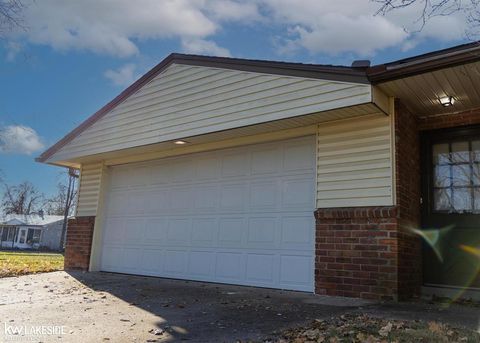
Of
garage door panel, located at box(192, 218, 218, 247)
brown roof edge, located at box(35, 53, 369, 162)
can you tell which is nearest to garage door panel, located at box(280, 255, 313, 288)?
garage door panel, located at box(192, 218, 218, 247)

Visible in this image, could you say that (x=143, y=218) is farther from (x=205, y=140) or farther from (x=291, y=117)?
(x=291, y=117)

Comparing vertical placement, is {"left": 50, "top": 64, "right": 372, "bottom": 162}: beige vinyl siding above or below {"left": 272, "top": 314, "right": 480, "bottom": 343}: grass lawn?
above

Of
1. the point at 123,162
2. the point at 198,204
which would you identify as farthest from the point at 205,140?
the point at 123,162

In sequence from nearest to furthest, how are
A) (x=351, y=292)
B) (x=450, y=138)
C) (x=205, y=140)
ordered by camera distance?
(x=351, y=292) < (x=450, y=138) < (x=205, y=140)

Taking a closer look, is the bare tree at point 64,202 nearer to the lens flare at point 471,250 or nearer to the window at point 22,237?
the window at point 22,237

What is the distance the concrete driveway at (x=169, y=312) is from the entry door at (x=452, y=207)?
3.77ft

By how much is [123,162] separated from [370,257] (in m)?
6.38

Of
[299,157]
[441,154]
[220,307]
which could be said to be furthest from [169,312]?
[441,154]

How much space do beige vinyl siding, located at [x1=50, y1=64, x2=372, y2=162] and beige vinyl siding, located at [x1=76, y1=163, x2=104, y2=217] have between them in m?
0.67

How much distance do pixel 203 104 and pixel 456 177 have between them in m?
4.42

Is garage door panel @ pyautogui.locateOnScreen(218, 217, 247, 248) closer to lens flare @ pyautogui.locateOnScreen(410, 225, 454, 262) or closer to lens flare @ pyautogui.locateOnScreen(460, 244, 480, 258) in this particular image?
lens flare @ pyautogui.locateOnScreen(410, 225, 454, 262)

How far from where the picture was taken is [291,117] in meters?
6.85

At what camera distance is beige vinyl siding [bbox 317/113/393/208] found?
6484 mm

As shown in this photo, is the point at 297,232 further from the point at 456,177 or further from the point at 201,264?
the point at 456,177
